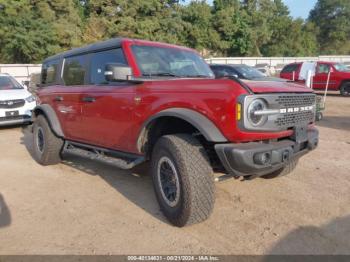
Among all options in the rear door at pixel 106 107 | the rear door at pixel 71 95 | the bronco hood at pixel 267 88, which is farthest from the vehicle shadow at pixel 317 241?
the rear door at pixel 71 95

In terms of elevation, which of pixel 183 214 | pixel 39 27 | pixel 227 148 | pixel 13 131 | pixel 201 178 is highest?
pixel 39 27

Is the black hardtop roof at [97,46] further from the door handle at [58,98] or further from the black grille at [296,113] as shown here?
the black grille at [296,113]

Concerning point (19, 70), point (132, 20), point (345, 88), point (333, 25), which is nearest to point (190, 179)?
point (345, 88)

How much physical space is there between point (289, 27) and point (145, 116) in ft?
196

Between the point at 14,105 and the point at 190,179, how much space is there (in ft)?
25.7

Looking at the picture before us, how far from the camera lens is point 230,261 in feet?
9.50

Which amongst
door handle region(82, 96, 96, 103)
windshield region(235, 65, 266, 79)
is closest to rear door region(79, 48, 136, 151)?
door handle region(82, 96, 96, 103)

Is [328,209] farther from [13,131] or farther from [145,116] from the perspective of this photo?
[13,131]

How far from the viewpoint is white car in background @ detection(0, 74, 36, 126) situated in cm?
923

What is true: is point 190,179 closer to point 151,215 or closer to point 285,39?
point 151,215

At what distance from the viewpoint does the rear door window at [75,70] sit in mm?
5066

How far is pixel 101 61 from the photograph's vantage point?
470 cm

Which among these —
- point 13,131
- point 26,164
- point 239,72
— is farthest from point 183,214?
point 239,72

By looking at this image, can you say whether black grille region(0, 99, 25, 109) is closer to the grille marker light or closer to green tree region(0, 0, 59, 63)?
the grille marker light
